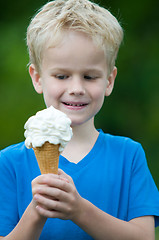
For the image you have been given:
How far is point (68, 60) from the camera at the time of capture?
1.91 metres

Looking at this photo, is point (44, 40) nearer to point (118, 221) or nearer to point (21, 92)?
point (118, 221)

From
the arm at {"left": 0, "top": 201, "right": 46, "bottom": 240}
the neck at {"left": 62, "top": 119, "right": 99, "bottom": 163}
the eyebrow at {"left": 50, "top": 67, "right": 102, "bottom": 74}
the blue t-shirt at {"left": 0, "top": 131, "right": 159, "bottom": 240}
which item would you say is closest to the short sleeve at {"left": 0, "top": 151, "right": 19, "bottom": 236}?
the blue t-shirt at {"left": 0, "top": 131, "right": 159, "bottom": 240}

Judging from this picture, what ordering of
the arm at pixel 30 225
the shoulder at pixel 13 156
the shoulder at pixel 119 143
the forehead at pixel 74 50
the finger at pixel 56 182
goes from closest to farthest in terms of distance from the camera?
the finger at pixel 56 182 < the arm at pixel 30 225 < the forehead at pixel 74 50 < the shoulder at pixel 13 156 < the shoulder at pixel 119 143

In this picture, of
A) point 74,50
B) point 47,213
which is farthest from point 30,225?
point 74,50

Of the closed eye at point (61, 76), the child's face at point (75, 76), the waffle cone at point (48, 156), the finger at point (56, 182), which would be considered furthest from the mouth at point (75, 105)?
the finger at point (56, 182)

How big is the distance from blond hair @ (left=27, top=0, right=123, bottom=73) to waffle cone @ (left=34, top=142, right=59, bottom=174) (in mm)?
566

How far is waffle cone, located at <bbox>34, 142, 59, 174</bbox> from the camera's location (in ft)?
5.47

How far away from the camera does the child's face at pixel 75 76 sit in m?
1.92

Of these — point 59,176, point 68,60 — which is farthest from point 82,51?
point 59,176

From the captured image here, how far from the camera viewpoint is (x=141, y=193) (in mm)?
2014

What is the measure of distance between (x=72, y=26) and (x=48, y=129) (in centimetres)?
59

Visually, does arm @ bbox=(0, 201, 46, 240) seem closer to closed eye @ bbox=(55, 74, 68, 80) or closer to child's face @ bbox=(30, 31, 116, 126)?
child's face @ bbox=(30, 31, 116, 126)

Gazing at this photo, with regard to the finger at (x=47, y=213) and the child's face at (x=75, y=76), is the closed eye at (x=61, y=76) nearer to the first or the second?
the child's face at (x=75, y=76)

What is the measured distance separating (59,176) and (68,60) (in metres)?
0.58
